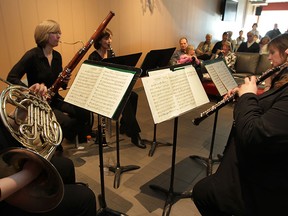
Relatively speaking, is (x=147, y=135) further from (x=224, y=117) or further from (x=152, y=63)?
(x=224, y=117)

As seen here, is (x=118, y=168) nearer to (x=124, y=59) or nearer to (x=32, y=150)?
(x=124, y=59)

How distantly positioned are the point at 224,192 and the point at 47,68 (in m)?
2.01

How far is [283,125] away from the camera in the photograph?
897 mm

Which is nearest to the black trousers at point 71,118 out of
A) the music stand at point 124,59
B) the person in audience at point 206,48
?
the music stand at point 124,59

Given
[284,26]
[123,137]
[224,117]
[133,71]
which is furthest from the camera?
[284,26]

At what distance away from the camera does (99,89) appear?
1380 mm

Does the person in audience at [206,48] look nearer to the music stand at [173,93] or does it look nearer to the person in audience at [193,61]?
the person in audience at [193,61]

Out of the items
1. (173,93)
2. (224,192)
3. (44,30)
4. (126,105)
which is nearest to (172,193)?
(224,192)

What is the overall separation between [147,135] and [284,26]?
12.5m

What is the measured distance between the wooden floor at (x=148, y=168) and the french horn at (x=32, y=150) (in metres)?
0.66

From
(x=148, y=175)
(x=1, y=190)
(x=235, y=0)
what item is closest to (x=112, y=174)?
(x=148, y=175)

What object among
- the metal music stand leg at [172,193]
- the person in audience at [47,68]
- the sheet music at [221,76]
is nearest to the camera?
the metal music stand leg at [172,193]

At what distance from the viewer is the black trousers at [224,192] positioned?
1.15 metres

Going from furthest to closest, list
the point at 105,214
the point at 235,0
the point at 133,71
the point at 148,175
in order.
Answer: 1. the point at 235,0
2. the point at 148,175
3. the point at 105,214
4. the point at 133,71
